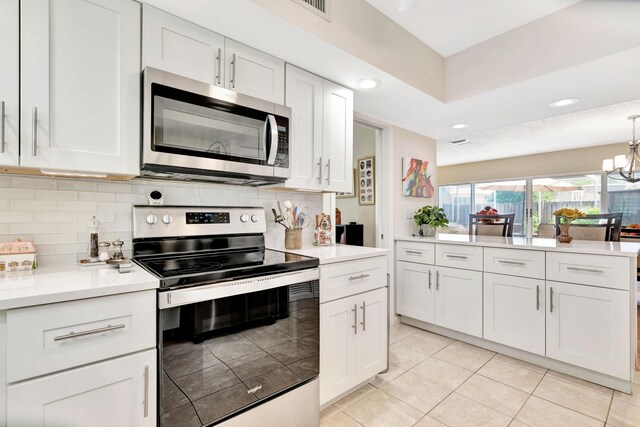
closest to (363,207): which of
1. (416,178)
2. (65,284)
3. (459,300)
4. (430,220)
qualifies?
(416,178)

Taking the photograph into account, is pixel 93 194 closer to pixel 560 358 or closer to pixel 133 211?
pixel 133 211

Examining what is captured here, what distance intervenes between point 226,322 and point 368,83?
1843 mm

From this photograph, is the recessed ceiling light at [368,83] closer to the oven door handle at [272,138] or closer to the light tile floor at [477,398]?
the oven door handle at [272,138]

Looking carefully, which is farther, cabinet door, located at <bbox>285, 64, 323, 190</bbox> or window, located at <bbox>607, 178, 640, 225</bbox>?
window, located at <bbox>607, 178, 640, 225</bbox>

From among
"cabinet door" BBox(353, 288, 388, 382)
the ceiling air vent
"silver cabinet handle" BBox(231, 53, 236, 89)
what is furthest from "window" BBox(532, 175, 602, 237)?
"silver cabinet handle" BBox(231, 53, 236, 89)

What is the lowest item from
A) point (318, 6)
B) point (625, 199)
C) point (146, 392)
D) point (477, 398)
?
point (477, 398)

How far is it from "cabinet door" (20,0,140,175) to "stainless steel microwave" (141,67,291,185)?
9 centimetres

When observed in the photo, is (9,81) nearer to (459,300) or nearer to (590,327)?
(459,300)

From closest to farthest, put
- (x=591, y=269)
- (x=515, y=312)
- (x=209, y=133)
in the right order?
(x=209, y=133) → (x=591, y=269) → (x=515, y=312)

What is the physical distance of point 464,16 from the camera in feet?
6.82

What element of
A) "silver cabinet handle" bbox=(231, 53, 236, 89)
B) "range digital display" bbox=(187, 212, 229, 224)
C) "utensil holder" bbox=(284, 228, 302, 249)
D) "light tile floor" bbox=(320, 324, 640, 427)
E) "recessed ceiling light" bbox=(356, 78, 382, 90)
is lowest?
"light tile floor" bbox=(320, 324, 640, 427)

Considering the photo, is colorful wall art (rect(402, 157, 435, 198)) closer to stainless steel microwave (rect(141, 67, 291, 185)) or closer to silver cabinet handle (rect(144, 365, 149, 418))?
stainless steel microwave (rect(141, 67, 291, 185))

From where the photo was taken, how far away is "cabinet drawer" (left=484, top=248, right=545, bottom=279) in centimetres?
231

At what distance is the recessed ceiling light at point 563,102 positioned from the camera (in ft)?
7.97
